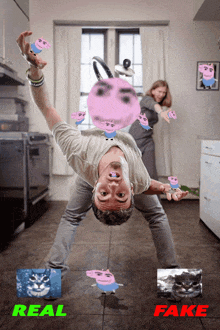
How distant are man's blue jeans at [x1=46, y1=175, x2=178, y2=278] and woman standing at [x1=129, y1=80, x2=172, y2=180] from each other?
0.45ft

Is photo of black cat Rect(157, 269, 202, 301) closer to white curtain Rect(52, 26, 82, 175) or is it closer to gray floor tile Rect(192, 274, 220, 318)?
gray floor tile Rect(192, 274, 220, 318)

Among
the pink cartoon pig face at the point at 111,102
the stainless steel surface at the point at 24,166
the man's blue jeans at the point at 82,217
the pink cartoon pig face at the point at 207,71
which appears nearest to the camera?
the pink cartoon pig face at the point at 111,102

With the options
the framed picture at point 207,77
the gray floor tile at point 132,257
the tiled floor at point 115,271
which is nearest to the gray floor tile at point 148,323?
the tiled floor at point 115,271

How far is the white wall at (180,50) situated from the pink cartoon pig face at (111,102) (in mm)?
219

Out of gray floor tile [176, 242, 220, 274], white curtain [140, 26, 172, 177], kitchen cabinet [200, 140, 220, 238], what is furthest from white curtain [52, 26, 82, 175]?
kitchen cabinet [200, 140, 220, 238]

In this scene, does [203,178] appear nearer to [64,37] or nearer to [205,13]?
[205,13]

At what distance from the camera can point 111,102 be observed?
33 centimetres

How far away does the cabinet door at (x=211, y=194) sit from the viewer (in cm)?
136

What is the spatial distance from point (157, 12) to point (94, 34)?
6.3 inches

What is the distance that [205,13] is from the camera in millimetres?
600

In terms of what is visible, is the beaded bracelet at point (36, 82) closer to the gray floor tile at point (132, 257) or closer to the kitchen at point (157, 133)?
the kitchen at point (157, 133)

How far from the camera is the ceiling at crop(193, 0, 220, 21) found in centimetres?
57

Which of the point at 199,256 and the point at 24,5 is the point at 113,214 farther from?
the point at 199,256

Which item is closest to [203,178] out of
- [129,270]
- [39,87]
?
[129,270]
